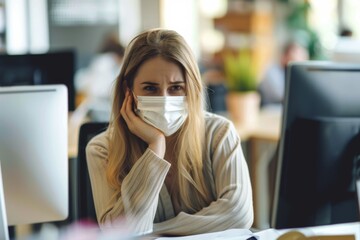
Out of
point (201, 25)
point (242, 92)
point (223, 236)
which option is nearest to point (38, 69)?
point (242, 92)

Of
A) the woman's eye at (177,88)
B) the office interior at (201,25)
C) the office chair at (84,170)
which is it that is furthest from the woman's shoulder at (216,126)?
the office interior at (201,25)

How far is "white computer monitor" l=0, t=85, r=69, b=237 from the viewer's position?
4.30 ft

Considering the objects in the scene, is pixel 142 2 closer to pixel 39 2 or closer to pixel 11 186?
pixel 39 2

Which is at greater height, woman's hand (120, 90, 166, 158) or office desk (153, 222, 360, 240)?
woman's hand (120, 90, 166, 158)

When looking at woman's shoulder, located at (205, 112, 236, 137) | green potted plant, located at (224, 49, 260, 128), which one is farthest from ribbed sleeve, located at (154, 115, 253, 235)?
green potted plant, located at (224, 49, 260, 128)

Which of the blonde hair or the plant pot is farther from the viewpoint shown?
the plant pot

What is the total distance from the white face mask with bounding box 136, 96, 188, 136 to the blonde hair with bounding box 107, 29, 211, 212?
22 millimetres

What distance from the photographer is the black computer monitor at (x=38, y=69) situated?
2.31m

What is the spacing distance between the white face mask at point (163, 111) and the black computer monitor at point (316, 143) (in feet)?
0.80

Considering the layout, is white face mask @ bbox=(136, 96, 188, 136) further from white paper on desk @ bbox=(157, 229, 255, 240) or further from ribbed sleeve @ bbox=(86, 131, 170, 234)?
white paper on desk @ bbox=(157, 229, 255, 240)

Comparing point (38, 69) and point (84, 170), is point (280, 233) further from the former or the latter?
point (38, 69)

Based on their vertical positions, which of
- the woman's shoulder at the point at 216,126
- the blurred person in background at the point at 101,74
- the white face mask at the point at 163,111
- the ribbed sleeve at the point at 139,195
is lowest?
the blurred person in background at the point at 101,74

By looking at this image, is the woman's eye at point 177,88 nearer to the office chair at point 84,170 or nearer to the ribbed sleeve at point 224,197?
the ribbed sleeve at point 224,197

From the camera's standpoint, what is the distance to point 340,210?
56.3 inches
